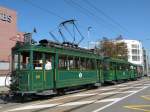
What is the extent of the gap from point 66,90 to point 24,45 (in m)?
5.54

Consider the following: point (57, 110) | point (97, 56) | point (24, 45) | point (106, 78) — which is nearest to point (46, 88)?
point (24, 45)

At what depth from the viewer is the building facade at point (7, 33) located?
130 feet

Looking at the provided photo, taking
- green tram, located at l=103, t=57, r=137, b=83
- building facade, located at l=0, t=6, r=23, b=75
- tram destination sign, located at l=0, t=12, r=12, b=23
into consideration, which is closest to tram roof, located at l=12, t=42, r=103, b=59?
green tram, located at l=103, t=57, r=137, b=83

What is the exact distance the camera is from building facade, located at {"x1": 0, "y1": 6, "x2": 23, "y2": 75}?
130ft

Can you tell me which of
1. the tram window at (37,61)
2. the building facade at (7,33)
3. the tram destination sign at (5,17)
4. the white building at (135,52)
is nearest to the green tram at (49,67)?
the tram window at (37,61)

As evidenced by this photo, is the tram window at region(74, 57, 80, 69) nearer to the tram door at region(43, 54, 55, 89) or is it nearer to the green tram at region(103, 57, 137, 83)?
the tram door at region(43, 54, 55, 89)

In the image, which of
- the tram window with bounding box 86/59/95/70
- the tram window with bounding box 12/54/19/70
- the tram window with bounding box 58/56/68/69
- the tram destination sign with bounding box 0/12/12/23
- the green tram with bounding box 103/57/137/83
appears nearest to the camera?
the tram window with bounding box 12/54/19/70

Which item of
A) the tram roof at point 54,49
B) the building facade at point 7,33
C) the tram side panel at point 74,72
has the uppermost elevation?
the building facade at point 7,33

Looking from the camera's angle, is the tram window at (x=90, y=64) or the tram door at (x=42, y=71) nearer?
the tram door at (x=42, y=71)

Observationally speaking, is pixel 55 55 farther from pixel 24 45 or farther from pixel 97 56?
pixel 97 56

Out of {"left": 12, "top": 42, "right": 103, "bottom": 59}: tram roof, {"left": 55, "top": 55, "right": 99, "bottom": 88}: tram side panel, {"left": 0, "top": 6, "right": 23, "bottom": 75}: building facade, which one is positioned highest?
{"left": 0, "top": 6, "right": 23, "bottom": 75}: building facade

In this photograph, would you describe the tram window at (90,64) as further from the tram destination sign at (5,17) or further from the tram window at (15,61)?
the tram destination sign at (5,17)

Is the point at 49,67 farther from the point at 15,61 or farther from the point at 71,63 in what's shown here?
the point at 71,63

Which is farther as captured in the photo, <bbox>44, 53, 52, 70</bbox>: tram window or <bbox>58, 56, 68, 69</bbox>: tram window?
<bbox>58, 56, 68, 69</bbox>: tram window
